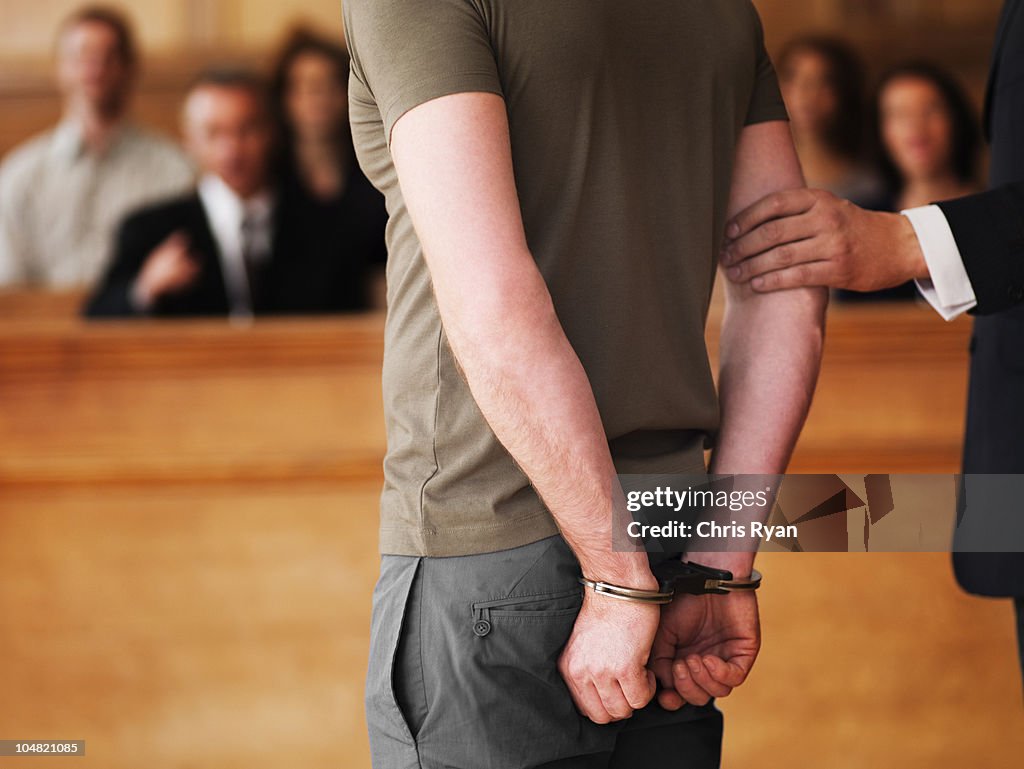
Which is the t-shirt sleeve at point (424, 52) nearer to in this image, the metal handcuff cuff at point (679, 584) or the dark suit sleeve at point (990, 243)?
the metal handcuff cuff at point (679, 584)

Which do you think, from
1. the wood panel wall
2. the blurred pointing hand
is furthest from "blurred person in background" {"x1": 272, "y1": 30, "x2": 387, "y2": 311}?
the wood panel wall

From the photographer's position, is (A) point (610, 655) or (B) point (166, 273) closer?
(A) point (610, 655)

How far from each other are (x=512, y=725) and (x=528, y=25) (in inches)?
23.7

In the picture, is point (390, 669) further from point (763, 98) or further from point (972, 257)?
point (972, 257)

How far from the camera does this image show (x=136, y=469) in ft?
8.82

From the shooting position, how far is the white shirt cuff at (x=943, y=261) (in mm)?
1366

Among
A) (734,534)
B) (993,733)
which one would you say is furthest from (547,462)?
(993,733)

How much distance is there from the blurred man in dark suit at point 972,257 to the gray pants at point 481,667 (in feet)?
1.34

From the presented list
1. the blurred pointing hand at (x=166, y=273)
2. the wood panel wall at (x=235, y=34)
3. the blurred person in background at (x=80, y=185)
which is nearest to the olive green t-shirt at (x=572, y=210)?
the blurred pointing hand at (x=166, y=273)

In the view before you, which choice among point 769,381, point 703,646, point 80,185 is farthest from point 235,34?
point 703,646

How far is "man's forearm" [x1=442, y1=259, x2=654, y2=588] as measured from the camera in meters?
0.96

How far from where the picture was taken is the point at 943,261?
4.49ft

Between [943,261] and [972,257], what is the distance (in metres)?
0.04

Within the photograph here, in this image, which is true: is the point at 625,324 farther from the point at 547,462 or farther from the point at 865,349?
the point at 865,349
